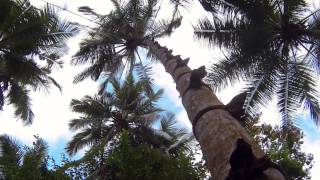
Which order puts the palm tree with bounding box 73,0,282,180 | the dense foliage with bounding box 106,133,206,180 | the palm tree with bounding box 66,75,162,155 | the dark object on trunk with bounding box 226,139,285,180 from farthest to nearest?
1. the palm tree with bounding box 66,75,162,155
2. the dense foliage with bounding box 106,133,206,180
3. the palm tree with bounding box 73,0,282,180
4. the dark object on trunk with bounding box 226,139,285,180

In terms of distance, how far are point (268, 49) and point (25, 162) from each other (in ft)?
25.5

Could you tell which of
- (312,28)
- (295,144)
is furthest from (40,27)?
(295,144)

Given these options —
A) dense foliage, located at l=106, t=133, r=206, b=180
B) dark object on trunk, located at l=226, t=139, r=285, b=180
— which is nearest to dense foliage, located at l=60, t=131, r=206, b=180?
dense foliage, located at l=106, t=133, r=206, b=180

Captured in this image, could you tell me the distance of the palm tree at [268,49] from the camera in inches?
422

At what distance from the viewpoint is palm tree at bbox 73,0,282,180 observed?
416 centimetres

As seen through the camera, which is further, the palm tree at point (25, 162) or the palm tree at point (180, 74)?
the palm tree at point (25, 162)

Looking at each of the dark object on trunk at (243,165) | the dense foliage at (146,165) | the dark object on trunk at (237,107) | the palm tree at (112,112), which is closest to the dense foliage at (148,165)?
the dense foliage at (146,165)

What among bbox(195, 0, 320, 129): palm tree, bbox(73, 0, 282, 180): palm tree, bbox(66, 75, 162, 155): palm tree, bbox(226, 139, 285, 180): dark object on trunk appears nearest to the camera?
bbox(226, 139, 285, 180): dark object on trunk

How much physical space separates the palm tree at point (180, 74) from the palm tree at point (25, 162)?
3.31m

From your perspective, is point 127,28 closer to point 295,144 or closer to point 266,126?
point 266,126

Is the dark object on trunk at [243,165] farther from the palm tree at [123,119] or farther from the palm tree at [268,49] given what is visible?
the palm tree at [123,119]

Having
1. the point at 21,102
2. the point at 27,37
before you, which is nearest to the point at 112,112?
the point at 21,102

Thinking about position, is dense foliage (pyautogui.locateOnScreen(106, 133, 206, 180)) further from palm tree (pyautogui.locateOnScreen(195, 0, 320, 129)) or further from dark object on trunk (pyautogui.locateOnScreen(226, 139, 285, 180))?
dark object on trunk (pyautogui.locateOnScreen(226, 139, 285, 180))

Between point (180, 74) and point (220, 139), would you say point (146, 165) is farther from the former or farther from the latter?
point (220, 139)
